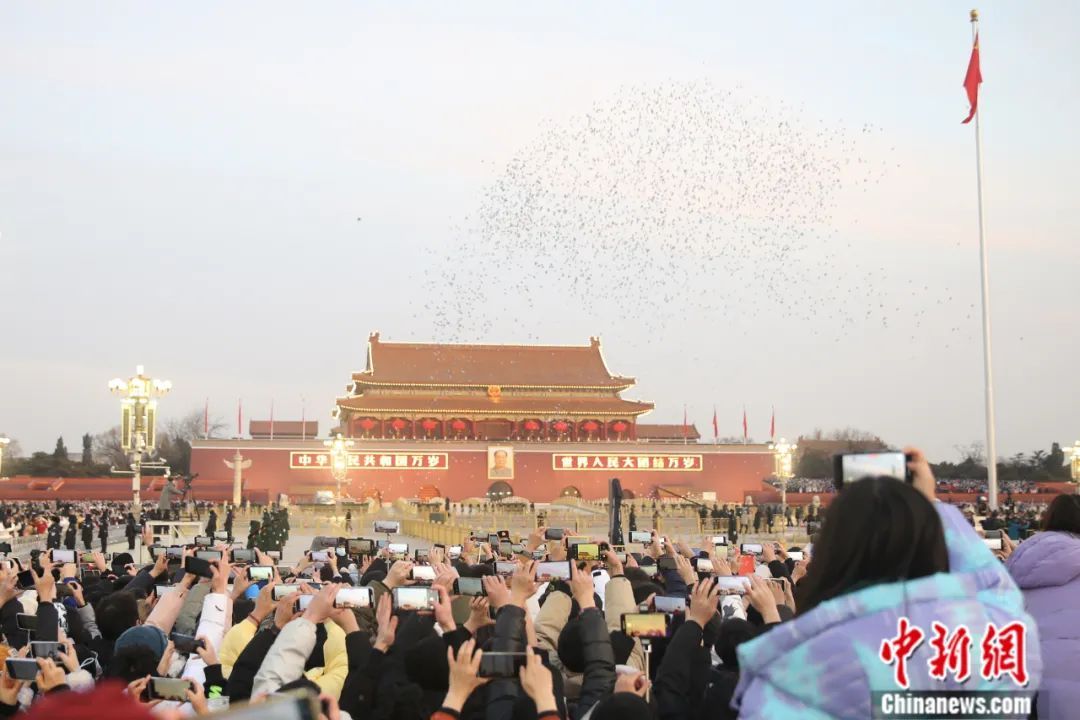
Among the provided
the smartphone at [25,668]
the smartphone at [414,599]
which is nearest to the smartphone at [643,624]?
the smartphone at [414,599]

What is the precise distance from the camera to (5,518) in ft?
136

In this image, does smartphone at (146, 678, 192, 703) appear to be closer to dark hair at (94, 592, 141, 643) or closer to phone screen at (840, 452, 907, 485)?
dark hair at (94, 592, 141, 643)

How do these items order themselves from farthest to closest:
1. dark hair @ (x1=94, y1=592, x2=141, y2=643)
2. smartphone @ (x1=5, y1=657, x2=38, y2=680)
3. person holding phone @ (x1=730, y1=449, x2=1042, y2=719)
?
dark hair @ (x1=94, y1=592, x2=141, y2=643) < smartphone @ (x1=5, y1=657, x2=38, y2=680) < person holding phone @ (x1=730, y1=449, x2=1042, y2=719)

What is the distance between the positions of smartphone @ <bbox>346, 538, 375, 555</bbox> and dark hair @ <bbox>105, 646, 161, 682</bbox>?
892 centimetres

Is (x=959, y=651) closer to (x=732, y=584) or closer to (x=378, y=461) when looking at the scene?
(x=732, y=584)

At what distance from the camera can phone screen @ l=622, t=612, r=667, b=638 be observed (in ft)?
18.2

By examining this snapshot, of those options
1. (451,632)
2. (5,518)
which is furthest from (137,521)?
(451,632)

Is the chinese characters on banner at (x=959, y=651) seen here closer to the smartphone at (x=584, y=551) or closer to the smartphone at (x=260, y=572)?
the smartphone at (x=260, y=572)

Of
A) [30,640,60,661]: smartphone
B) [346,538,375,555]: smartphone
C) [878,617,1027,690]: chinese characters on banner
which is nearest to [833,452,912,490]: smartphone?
[878,617,1027,690]: chinese characters on banner

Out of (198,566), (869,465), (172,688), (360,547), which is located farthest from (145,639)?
(360,547)

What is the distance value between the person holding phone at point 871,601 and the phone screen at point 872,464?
28 centimetres

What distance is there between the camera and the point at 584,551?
10578 mm

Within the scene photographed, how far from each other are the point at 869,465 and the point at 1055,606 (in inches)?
67.9

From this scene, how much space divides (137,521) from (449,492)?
26627mm
